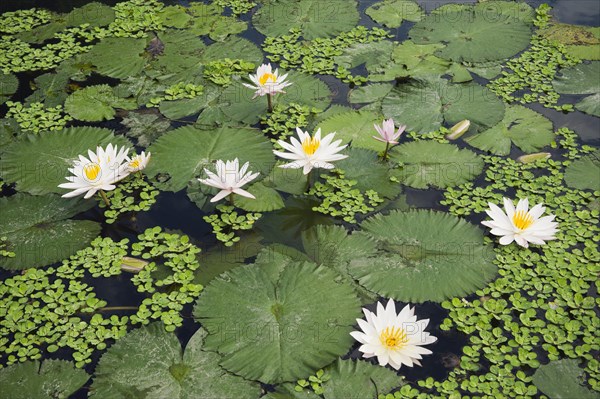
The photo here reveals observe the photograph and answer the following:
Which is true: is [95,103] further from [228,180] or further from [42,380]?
[42,380]

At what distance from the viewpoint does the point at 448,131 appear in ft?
12.6

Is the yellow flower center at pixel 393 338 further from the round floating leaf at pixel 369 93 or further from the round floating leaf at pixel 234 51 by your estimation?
the round floating leaf at pixel 234 51

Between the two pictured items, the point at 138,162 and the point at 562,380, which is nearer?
the point at 562,380

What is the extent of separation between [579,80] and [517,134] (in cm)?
96

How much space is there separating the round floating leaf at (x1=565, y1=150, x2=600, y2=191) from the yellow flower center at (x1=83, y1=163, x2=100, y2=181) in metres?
2.87

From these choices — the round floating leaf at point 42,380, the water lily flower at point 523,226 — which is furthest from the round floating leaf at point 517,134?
the round floating leaf at point 42,380

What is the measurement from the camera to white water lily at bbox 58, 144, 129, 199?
3135 mm

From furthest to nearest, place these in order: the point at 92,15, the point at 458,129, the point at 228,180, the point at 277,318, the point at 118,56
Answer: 1. the point at 92,15
2. the point at 118,56
3. the point at 458,129
4. the point at 228,180
5. the point at 277,318

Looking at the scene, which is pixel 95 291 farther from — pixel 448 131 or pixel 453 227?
pixel 448 131

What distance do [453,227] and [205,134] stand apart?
173cm

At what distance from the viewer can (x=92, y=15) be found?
205 inches

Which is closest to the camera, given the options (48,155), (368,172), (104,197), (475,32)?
(104,197)

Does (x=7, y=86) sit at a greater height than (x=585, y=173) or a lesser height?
greater

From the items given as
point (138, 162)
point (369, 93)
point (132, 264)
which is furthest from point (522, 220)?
point (138, 162)
